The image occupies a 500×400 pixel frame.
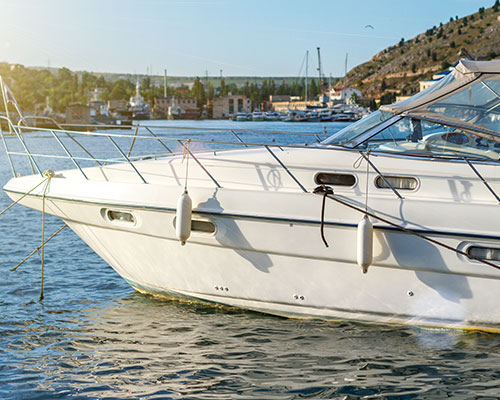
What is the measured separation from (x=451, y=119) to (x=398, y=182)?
0.76m

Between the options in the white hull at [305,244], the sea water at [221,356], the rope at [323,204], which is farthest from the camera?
the rope at [323,204]

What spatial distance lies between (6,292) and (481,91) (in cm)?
613

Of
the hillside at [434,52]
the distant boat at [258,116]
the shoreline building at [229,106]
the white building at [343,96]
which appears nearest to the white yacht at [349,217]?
the hillside at [434,52]

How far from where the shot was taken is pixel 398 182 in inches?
239

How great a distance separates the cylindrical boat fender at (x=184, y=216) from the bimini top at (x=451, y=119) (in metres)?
1.67

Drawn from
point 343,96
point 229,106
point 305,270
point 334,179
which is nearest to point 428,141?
point 334,179

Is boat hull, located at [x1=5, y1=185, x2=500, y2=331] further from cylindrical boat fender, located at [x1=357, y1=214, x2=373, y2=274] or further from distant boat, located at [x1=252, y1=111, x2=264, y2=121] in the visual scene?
distant boat, located at [x1=252, y1=111, x2=264, y2=121]

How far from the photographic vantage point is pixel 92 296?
838 cm

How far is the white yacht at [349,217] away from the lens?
5715mm

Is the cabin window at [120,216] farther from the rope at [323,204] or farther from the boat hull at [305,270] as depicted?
the rope at [323,204]

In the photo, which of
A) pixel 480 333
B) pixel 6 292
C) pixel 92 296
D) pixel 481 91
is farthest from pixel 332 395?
pixel 6 292

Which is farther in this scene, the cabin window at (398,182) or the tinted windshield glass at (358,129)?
the tinted windshield glass at (358,129)

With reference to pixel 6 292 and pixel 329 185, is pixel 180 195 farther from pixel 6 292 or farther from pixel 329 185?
pixel 6 292

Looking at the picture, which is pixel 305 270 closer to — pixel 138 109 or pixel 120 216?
pixel 120 216
